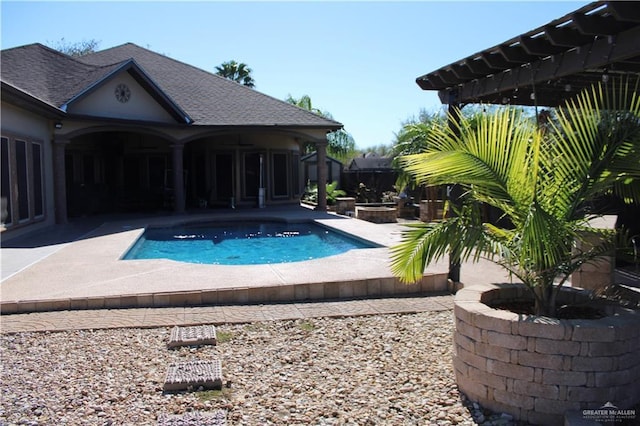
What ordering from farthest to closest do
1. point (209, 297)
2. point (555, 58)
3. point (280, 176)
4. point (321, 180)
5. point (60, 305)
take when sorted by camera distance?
1. point (280, 176)
2. point (321, 180)
3. point (209, 297)
4. point (60, 305)
5. point (555, 58)

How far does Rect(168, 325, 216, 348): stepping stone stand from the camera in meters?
5.38

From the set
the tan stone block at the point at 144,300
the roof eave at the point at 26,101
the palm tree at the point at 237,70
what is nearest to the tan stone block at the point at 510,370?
the tan stone block at the point at 144,300

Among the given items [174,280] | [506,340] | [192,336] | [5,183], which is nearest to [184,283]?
[174,280]

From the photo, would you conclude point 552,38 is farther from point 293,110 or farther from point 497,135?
point 293,110

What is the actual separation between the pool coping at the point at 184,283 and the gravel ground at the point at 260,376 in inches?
38.9

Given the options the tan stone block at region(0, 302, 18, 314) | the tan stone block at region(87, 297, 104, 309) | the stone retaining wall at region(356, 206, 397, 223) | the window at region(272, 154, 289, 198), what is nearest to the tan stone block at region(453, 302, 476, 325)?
the tan stone block at region(87, 297, 104, 309)

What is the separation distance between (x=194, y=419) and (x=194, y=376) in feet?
2.24

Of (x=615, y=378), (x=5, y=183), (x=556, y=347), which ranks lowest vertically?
(x=615, y=378)

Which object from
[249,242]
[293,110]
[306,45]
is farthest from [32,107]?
[293,110]

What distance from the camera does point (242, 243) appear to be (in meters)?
14.1

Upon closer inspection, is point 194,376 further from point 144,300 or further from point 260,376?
point 144,300

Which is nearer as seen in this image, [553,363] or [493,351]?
[553,363]

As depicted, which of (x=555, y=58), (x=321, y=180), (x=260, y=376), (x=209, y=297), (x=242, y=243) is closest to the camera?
(x=260, y=376)

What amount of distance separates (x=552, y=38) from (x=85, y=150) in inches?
712
